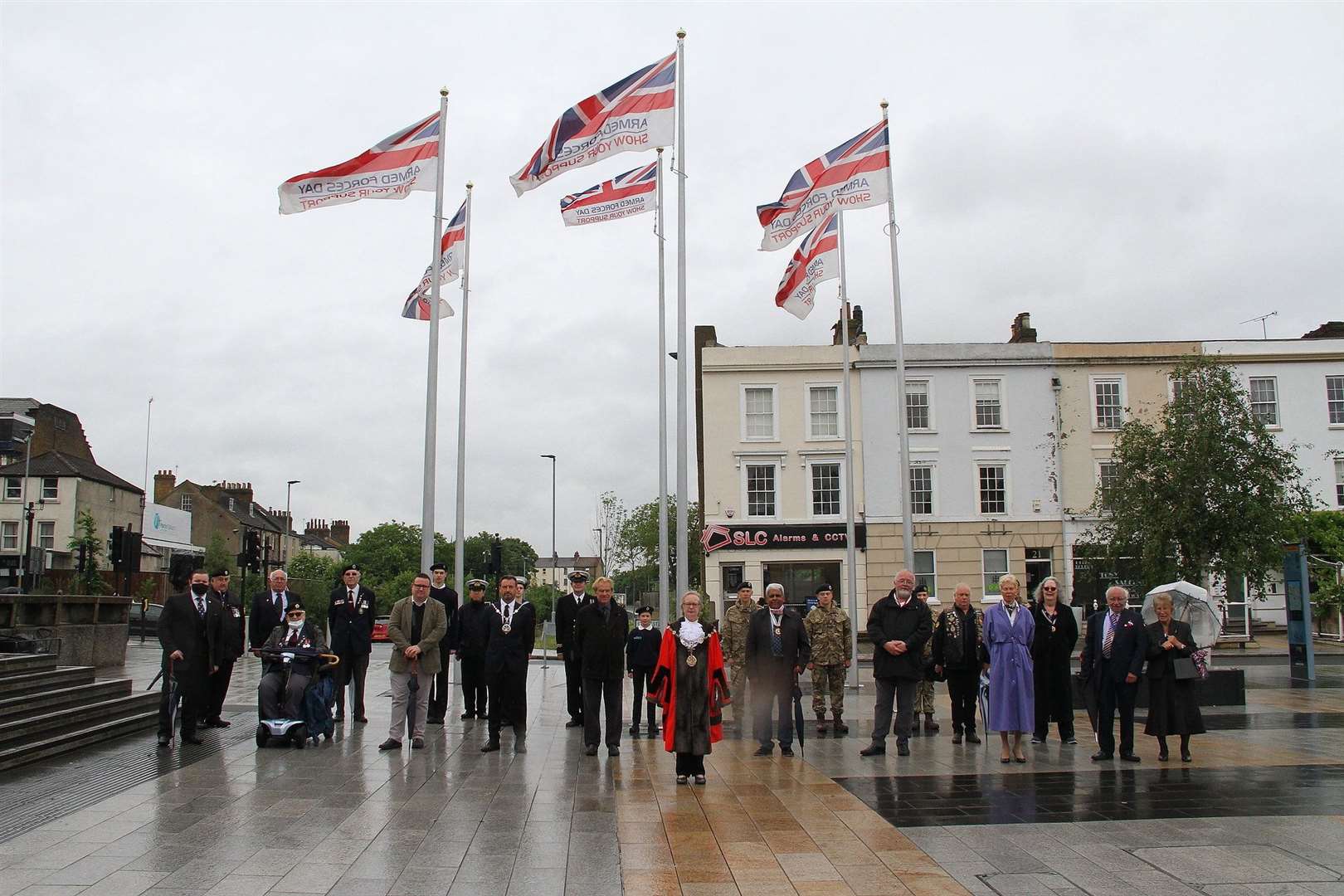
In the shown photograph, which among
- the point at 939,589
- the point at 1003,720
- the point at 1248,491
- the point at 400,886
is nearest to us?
the point at 400,886

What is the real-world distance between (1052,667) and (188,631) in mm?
9648

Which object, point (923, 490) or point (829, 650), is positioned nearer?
point (829, 650)

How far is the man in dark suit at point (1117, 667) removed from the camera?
10.9 meters

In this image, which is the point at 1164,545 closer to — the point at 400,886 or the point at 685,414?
the point at 685,414

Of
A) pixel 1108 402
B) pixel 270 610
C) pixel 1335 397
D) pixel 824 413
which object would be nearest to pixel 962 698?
pixel 270 610

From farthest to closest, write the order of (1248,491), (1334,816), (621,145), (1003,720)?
1. (1248,491)
2. (621,145)
3. (1003,720)
4. (1334,816)

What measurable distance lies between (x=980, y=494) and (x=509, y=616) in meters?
26.4

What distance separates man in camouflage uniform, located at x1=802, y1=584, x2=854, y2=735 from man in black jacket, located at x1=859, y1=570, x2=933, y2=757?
1.66 metres

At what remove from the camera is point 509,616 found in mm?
11969

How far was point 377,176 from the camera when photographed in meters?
16.6

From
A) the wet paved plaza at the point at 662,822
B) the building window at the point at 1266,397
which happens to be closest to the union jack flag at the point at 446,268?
the wet paved plaza at the point at 662,822

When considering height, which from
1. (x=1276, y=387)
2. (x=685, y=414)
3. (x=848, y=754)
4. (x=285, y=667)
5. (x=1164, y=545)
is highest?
(x=1276, y=387)

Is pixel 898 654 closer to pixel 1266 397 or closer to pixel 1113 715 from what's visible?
pixel 1113 715

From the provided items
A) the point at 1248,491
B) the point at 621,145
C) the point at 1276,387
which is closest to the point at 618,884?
the point at 621,145
